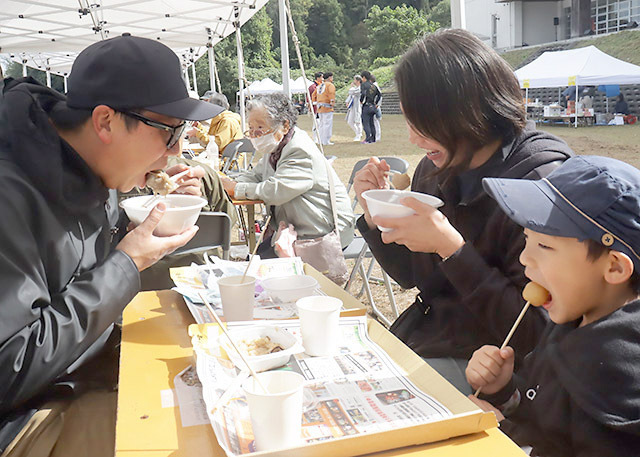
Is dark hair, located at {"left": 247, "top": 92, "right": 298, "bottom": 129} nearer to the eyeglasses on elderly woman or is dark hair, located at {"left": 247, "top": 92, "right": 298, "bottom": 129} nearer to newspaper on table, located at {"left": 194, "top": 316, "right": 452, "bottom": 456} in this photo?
the eyeglasses on elderly woman

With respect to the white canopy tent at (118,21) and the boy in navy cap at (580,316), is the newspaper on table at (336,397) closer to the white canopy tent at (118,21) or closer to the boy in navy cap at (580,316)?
the boy in navy cap at (580,316)

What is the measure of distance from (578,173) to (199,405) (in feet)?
3.21

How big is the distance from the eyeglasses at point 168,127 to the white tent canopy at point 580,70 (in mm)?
19695

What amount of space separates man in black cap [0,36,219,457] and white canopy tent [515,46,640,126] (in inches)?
779

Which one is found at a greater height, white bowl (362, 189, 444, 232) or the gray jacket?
white bowl (362, 189, 444, 232)

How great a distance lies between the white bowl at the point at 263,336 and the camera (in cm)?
128

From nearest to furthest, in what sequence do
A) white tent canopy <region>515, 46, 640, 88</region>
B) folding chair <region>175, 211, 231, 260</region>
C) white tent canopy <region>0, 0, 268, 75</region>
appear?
folding chair <region>175, 211, 231, 260</region>
white tent canopy <region>0, 0, 268, 75</region>
white tent canopy <region>515, 46, 640, 88</region>

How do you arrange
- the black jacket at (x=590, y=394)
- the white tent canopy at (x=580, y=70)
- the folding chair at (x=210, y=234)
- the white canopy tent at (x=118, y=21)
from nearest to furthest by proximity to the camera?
the black jacket at (x=590, y=394) → the folding chair at (x=210, y=234) → the white canopy tent at (x=118, y=21) → the white tent canopy at (x=580, y=70)

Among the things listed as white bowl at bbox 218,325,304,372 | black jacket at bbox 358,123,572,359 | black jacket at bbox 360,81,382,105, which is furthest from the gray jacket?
black jacket at bbox 360,81,382,105

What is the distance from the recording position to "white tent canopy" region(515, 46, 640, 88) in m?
18.6

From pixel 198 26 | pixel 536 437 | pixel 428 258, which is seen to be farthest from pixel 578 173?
pixel 198 26

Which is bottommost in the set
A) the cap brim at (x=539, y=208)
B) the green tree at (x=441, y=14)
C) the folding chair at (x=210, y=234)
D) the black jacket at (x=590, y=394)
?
the folding chair at (x=210, y=234)

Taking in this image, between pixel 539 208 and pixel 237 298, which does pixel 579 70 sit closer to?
pixel 539 208

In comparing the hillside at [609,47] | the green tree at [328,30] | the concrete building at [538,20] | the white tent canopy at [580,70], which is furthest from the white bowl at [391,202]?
the green tree at [328,30]
